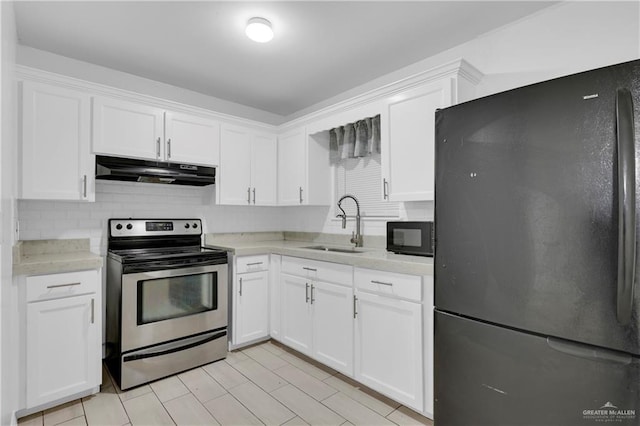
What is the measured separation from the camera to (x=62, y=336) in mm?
2152

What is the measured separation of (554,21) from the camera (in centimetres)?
209

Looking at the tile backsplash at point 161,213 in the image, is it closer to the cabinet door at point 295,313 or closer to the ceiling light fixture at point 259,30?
the cabinet door at point 295,313

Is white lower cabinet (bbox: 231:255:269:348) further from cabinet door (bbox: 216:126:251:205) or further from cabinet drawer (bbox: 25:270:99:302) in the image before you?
cabinet drawer (bbox: 25:270:99:302)

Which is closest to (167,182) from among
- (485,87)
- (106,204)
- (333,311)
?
(106,204)

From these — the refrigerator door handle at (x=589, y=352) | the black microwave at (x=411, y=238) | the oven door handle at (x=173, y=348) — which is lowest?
the oven door handle at (x=173, y=348)

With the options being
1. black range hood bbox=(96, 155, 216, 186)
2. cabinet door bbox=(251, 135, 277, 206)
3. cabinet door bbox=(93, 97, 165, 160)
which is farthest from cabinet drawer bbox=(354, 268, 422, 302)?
cabinet door bbox=(93, 97, 165, 160)

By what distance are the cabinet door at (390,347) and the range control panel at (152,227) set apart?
1.89m

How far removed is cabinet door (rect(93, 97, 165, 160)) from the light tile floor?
69.8 inches

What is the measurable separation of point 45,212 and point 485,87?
3.45 m

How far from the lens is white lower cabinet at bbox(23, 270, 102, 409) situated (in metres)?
2.04

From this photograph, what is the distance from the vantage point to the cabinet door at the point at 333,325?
7.93 ft

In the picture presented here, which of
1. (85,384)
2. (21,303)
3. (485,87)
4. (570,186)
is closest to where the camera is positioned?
(570,186)

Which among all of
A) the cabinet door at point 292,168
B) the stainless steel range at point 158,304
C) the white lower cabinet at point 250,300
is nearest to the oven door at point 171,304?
the stainless steel range at point 158,304

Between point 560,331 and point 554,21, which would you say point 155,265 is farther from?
point 554,21
